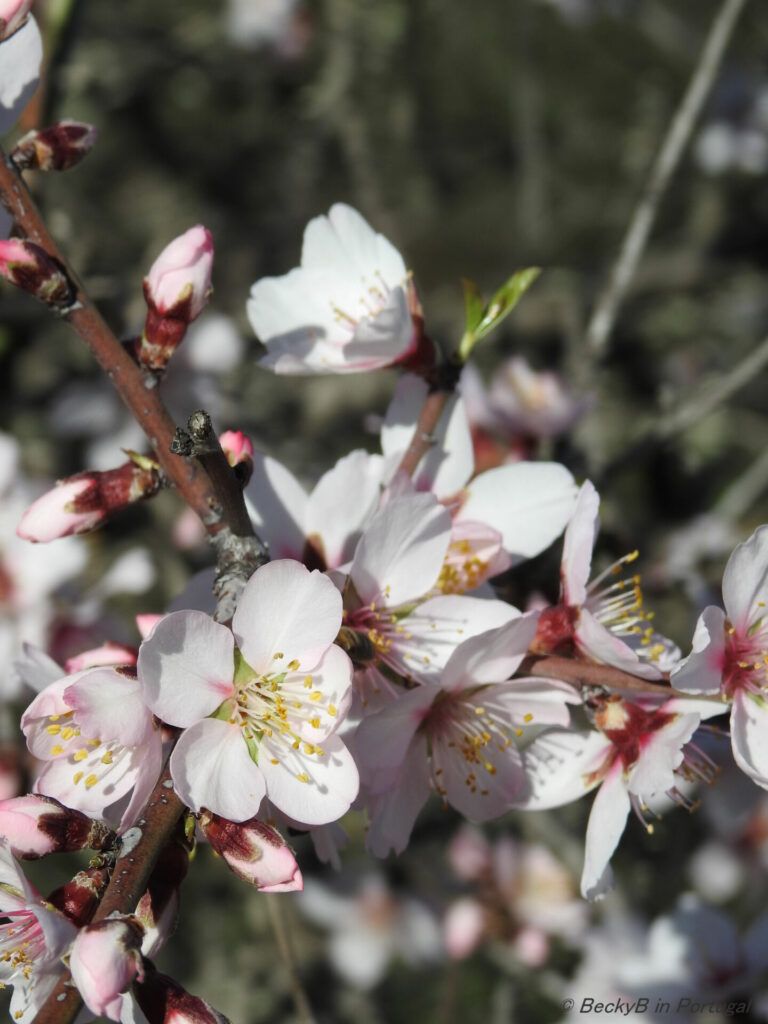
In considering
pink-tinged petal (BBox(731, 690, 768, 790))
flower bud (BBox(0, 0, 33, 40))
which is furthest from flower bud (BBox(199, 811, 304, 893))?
flower bud (BBox(0, 0, 33, 40))

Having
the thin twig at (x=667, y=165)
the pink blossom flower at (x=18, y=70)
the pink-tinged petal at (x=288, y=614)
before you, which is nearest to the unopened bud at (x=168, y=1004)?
the pink-tinged petal at (x=288, y=614)

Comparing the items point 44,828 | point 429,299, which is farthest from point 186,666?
point 429,299

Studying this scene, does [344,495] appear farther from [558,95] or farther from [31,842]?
[558,95]

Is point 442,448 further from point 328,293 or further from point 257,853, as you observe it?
point 257,853

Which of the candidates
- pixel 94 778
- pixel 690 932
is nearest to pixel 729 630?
pixel 94 778

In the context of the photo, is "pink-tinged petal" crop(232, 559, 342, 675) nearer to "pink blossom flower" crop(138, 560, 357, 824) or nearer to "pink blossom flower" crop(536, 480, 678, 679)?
"pink blossom flower" crop(138, 560, 357, 824)

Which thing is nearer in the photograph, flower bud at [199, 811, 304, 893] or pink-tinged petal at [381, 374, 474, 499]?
flower bud at [199, 811, 304, 893]
